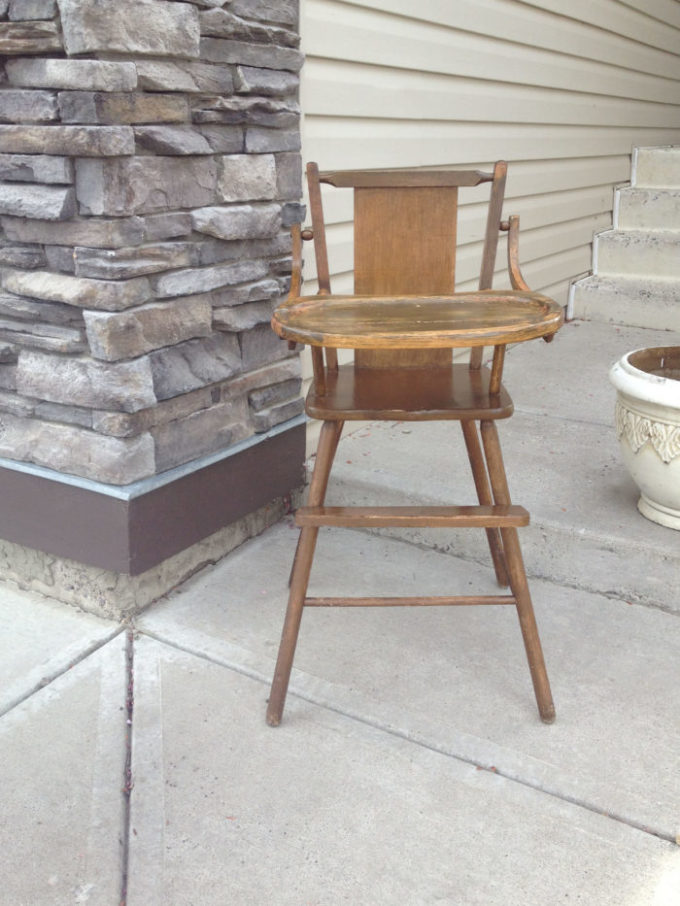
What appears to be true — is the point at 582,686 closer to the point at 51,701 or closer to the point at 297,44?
the point at 51,701

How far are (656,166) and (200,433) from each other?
3722 millimetres

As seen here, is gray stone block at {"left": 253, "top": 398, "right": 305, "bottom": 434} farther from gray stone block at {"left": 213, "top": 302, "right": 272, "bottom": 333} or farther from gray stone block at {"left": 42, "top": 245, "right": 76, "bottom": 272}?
gray stone block at {"left": 42, "top": 245, "right": 76, "bottom": 272}

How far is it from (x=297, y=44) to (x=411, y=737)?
1611 millimetres

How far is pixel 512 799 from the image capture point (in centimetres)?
143

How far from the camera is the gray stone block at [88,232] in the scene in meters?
1.68

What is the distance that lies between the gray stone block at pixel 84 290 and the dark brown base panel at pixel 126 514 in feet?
1.33

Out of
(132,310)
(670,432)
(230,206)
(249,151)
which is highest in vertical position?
(249,151)

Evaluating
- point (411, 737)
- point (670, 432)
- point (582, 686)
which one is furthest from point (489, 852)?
point (670, 432)

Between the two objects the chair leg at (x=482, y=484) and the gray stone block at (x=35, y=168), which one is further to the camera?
the chair leg at (x=482, y=484)

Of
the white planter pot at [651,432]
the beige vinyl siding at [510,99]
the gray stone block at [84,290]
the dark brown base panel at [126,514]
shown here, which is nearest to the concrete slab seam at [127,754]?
the dark brown base panel at [126,514]

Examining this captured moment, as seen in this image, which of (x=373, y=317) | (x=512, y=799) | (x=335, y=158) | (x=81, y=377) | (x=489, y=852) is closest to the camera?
(x=489, y=852)

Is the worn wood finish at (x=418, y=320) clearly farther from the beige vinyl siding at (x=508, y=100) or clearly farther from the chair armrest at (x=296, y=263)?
the beige vinyl siding at (x=508, y=100)

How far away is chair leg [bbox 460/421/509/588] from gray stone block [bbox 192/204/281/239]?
0.66 metres

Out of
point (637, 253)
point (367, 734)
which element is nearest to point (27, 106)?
point (367, 734)
